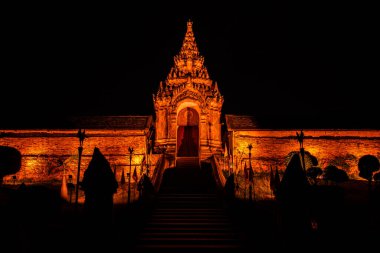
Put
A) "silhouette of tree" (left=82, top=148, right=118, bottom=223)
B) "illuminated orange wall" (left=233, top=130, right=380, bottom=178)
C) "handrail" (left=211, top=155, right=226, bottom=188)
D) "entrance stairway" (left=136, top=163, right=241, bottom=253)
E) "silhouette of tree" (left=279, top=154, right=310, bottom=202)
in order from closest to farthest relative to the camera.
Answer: "silhouette of tree" (left=279, top=154, right=310, bottom=202)
"silhouette of tree" (left=82, top=148, right=118, bottom=223)
"entrance stairway" (left=136, top=163, right=241, bottom=253)
"handrail" (left=211, top=155, right=226, bottom=188)
"illuminated orange wall" (left=233, top=130, right=380, bottom=178)

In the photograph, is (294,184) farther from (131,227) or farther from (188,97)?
(188,97)

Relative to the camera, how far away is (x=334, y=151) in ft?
90.3

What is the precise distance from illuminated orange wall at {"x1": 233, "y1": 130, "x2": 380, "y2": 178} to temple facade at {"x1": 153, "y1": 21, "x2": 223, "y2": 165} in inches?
92.7

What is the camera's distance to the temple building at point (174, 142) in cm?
2697

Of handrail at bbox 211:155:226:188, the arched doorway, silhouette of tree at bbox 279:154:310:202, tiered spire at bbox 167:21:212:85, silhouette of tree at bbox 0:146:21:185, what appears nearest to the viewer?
silhouette of tree at bbox 279:154:310:202

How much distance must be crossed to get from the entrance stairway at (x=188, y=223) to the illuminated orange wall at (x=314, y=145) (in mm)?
9227

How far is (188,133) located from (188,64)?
684cm

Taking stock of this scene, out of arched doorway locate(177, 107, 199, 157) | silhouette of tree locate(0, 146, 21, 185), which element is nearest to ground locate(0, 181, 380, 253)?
silhouette of tree locate(0, 146, 21, 185)

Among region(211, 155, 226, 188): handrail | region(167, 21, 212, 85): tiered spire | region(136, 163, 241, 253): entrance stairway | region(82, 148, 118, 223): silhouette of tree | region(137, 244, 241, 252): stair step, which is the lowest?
region(137, 244, 241, 252): stair step

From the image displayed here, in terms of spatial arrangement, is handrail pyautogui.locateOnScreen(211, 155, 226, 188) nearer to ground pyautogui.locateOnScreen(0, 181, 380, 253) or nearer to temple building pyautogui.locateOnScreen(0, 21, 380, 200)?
ground pyautogui.locateOnScreen(0, 181, 380, 253)

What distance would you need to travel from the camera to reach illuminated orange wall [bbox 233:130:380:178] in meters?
27.4

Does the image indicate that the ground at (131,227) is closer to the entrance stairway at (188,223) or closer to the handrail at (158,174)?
the entrance stairway at (188,223)

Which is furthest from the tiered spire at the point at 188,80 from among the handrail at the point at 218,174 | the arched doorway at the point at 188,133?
the handrail at the point at 218,174

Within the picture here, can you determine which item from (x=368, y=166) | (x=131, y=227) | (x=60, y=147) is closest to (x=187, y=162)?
(x=60, y=147)
